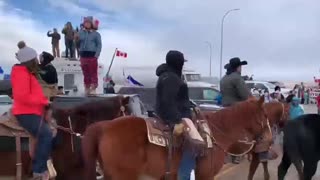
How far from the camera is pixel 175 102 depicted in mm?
6004

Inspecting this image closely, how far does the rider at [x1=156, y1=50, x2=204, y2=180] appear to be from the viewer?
5.93 meters

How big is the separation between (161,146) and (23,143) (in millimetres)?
1816

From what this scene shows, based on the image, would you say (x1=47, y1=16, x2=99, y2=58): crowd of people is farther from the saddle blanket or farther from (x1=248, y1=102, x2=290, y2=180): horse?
the saddle blanket

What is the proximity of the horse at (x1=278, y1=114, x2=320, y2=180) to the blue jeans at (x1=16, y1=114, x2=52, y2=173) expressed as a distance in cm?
455

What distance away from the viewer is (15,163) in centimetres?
637

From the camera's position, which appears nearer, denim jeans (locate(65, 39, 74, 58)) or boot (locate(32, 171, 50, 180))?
boot (locate(32, 171, 50, 180))

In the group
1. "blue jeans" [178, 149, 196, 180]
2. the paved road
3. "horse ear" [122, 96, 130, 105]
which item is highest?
"horse ear" [122, 96, 130, 105]

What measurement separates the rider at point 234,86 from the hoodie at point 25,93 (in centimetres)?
396

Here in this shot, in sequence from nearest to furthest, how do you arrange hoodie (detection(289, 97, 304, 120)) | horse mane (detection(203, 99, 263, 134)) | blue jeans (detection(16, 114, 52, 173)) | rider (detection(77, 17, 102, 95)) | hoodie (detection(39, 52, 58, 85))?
blue jeans (detection(16, 114, 52, 173)) < horse mane (detection(203, 99, 263, 134)) < hoodie (detection(39, 52, 58, 85)) < rider (detection(77, 17, 102, 95)) < hoodie (detection(289, 97, 304, 120))

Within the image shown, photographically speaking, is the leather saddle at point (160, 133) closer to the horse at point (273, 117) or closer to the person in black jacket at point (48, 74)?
the person in black jacket at point (48, 74)

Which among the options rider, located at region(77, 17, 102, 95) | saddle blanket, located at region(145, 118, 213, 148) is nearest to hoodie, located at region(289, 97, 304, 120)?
rider, located at region(77, 17, 102, 95)

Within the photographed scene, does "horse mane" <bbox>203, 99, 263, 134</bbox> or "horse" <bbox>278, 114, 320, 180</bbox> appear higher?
"horse mane" <bbox>203, 99, 263, 134</bbox>

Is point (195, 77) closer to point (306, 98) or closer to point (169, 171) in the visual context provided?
point (306, 98)

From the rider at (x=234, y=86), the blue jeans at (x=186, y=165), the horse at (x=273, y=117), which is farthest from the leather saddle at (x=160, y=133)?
the horse at (x=273, y=117)
